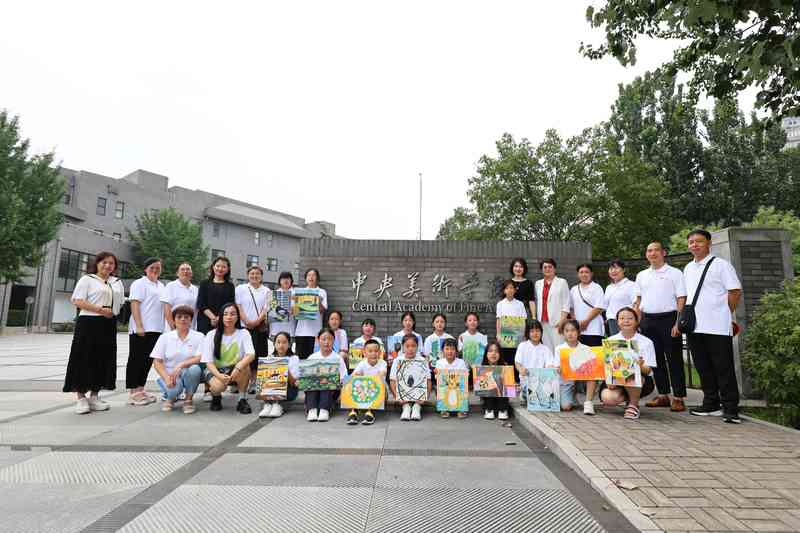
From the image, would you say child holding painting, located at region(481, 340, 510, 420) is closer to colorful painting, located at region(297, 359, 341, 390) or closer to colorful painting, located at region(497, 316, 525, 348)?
colorful painting, located at region(497, 316, 525, 348)

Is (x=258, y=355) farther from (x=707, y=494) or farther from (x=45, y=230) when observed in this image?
(x=45, y=230)

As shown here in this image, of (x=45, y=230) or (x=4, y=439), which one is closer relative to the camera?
(x=4, y=439)

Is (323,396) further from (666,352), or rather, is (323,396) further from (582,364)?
(666,352)

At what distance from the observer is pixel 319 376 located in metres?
5.11

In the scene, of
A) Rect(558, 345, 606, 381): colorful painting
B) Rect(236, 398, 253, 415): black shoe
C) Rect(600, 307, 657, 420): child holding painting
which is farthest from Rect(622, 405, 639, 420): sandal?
Answer: Rect(236, 398, 253, 415): black shoe

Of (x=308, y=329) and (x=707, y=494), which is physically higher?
(x=308, y=329)

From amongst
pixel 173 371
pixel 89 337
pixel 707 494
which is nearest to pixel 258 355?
pixel 173 371

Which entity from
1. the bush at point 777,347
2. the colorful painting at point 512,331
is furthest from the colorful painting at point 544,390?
the bush at point 777,347

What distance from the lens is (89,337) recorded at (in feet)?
17.5

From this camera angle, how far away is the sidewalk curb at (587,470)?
2424 mm

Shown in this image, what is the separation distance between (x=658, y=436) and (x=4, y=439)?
5.77 meters

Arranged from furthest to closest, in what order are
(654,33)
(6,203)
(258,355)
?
(6,203)
(258,355)
(654,33)

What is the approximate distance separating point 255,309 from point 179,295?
998mm

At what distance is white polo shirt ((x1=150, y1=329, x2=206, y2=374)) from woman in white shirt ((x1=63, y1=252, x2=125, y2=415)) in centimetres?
54
